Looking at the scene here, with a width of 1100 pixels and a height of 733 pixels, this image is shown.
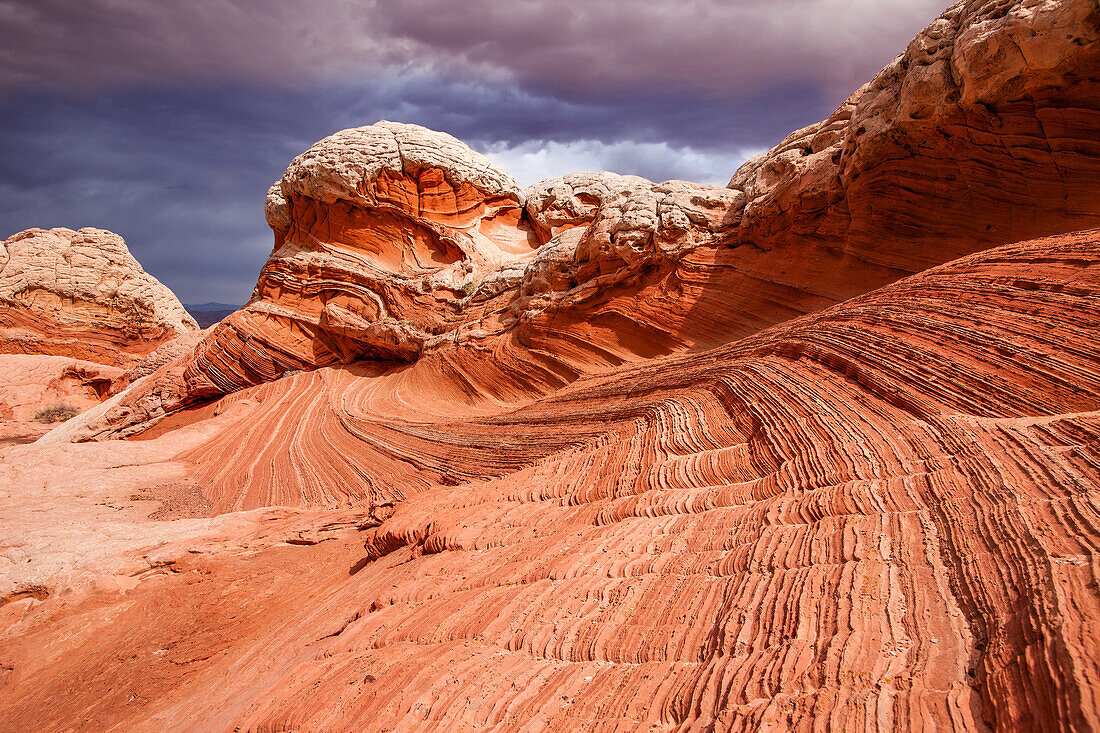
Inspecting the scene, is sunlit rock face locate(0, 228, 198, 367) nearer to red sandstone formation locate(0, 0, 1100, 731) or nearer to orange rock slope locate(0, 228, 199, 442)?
orange rock slope locate(0, 228, 199, 442)

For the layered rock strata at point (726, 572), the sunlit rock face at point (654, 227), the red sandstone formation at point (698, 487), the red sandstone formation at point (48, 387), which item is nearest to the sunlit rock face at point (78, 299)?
the red sandstone formation at point (48, 387)

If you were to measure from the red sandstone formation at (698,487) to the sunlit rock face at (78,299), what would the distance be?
1707cm

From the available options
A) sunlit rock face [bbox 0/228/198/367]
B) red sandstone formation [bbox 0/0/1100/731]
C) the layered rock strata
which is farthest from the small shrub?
the layered rock strata

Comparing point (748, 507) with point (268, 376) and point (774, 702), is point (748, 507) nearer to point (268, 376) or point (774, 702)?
point (774, 702)

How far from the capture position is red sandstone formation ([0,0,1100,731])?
207 cm

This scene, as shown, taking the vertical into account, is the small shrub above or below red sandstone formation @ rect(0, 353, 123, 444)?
below

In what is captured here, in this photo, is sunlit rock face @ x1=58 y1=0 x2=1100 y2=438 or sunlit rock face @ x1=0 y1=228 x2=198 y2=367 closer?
sunlit rock face @ x1=58 y1=0 x2=1100 y2=438

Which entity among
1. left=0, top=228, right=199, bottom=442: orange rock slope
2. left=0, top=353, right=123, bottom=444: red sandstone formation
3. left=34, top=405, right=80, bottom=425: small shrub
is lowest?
left=34, top=405, right=80, bottom=425: small shrub

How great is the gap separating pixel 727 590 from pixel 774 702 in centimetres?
81

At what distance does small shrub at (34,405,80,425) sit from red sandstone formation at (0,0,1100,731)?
8615 mm

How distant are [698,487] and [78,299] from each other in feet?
96.1

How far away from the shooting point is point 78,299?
23.7 metres

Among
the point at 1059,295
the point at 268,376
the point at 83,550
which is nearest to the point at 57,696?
the point at 83,550

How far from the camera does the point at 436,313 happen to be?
12.5 m
